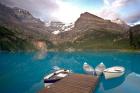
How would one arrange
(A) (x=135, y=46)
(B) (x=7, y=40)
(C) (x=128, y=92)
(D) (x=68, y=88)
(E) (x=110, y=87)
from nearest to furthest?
(D) (x=68, y=88) → (C) (x=128, y=92) → (E) (x=110, y=87) → (A) (x=135, y=46) → (B) (x=7, y=40)

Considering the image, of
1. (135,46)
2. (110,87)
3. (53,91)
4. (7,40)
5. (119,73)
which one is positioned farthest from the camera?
(7,40)

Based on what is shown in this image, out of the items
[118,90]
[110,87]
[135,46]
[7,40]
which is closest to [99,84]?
[110,87]

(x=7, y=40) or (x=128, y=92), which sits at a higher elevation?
(x=7, y=40)

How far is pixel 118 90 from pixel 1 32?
193502mm

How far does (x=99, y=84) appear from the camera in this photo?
2511cm

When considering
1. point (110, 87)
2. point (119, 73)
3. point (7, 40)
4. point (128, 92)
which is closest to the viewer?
point (128, 92)

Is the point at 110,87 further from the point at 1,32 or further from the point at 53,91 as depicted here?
the point at 1,32

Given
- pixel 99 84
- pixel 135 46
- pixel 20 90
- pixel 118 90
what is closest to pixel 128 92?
pixel 118 90

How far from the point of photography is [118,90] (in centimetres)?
2220

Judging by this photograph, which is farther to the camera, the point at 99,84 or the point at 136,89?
the point at 99,84

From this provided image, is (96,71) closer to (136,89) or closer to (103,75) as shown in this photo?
(103,75)

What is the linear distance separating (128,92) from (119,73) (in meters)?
7.72

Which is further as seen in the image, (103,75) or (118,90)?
(103,75)

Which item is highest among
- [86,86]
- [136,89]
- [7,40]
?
[7,40]
